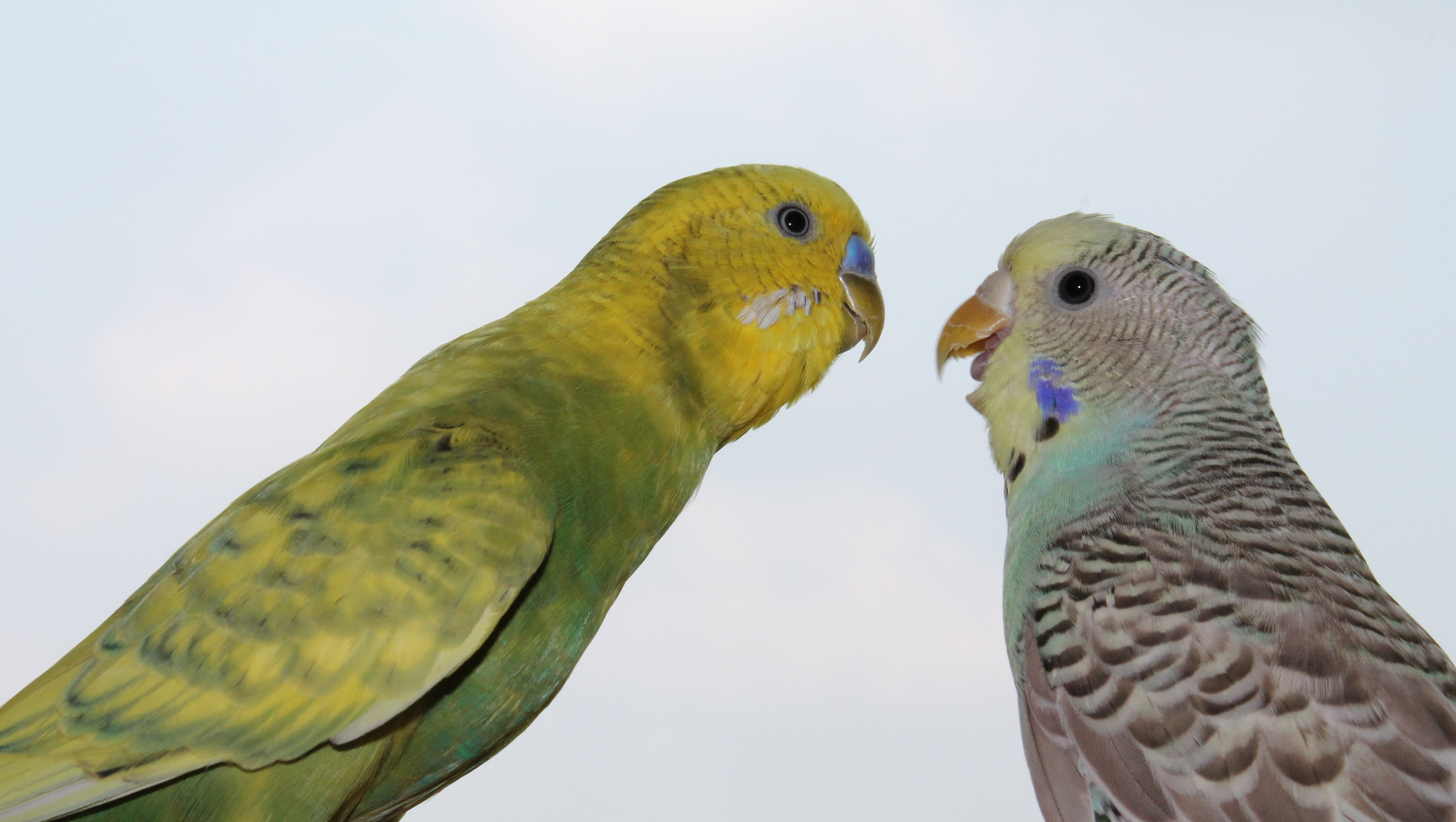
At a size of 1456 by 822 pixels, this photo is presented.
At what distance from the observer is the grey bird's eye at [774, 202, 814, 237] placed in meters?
1.95

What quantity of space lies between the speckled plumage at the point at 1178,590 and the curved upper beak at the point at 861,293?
1.00ft

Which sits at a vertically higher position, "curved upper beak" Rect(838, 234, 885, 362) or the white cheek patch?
"curved upper beak" Rect(838, 234, 885, 362)

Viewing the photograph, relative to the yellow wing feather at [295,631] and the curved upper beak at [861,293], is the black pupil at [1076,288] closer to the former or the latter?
the curved upper beak at [861,293]

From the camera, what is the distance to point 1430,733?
59.8 inches

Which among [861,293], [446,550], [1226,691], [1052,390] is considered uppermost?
[861,293]

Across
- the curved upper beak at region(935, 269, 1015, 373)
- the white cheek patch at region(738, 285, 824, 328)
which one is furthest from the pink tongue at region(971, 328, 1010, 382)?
the white cheek patch at region(738, 285, 824, 328)

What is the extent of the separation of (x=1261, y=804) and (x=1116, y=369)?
2.70 feet

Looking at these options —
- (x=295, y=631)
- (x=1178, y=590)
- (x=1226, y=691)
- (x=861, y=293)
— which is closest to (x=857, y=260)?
(x=861, y=293)

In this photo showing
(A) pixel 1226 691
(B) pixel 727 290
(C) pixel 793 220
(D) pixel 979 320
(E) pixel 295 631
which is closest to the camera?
(E) pixel 295 631

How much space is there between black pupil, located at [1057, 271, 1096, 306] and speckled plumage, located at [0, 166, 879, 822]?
0.43m

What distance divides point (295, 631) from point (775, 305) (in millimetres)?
953

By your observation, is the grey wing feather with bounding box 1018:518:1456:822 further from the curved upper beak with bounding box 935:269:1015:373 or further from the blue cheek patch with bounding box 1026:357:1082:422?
the curved upper beak with bounding box 935:269:1015:373

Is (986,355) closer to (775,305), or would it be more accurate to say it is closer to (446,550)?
(775,305)

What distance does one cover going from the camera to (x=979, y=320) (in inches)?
87.2
